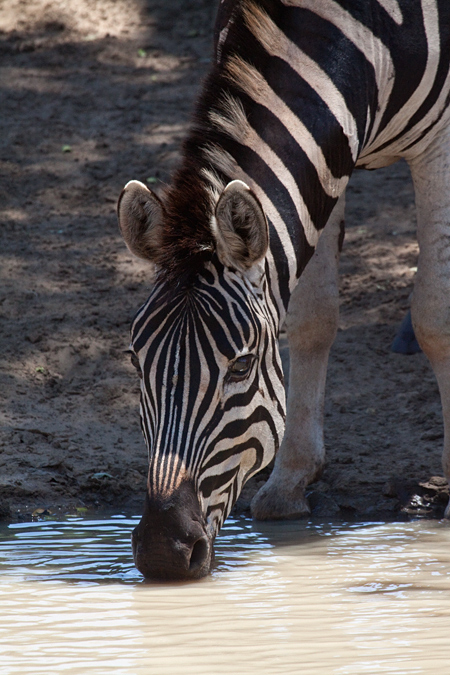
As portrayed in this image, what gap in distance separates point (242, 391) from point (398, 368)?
3.24m

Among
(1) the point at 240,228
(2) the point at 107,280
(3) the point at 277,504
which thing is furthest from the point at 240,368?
(2) the point at 107,280

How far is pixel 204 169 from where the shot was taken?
11.6 feet

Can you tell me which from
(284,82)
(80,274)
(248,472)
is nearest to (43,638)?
(248,472)

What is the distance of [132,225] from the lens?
3.55 meters

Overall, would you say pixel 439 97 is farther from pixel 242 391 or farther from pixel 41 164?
pixel 41 164

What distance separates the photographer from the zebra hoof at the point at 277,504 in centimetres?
479

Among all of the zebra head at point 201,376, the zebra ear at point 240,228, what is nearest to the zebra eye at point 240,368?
the zebra head at point 201,376

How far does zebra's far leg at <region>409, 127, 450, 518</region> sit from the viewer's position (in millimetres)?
4570

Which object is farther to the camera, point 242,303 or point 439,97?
point 439,97

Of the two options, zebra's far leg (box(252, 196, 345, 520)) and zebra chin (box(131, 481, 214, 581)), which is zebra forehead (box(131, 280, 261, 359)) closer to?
zebra chin (box(131, 481, 214, 581))

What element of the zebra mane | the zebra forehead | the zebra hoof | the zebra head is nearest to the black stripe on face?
the zebra head

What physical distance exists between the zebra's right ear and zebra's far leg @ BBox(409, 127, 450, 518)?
166 cm

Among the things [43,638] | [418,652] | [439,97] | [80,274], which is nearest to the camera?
[418,652]

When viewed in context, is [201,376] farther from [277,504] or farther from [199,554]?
[277,504]
